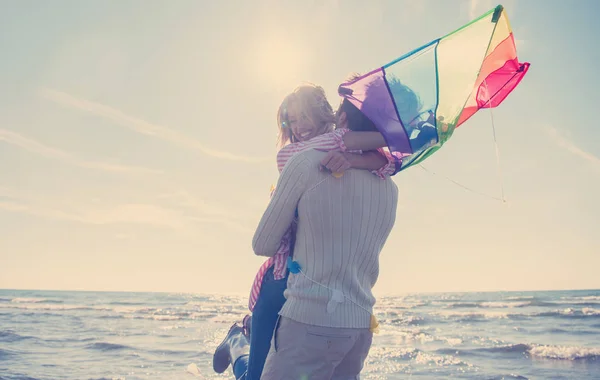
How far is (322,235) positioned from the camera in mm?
1767

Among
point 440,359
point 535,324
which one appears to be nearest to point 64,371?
point 440,359

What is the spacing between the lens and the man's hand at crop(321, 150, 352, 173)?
173 cm

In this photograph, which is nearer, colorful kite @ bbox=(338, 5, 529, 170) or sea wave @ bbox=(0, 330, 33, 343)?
colorful kite @ bbox=(338, 5, 529, 170)

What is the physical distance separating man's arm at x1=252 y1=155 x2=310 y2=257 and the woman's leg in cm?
18

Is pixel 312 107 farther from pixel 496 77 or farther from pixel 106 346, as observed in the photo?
pixel 106 346

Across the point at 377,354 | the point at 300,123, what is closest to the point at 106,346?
the point at 377,354

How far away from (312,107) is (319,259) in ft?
2.09

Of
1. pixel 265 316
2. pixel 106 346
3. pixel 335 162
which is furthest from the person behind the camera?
pixel 106 346

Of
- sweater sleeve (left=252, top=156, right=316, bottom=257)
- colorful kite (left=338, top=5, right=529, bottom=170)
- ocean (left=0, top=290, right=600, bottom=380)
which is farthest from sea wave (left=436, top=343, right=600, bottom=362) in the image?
sweater sleeve (left=252, top=156, right=316, bottom=257)

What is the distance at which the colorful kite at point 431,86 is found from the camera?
1.84 m

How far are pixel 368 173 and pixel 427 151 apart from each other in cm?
26

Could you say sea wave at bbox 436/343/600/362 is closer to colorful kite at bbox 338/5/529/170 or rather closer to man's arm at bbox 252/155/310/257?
colorful kite at bbox 338/5/529/170

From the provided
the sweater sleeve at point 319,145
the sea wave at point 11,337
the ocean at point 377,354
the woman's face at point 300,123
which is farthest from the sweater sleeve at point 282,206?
the sea wave at point 11,337

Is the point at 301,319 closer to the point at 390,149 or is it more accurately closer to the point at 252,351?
the point at 252,351
